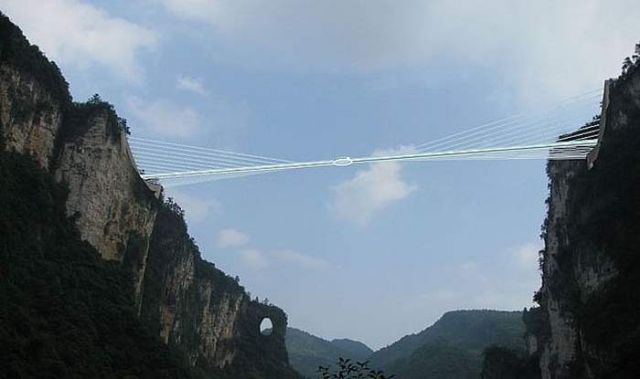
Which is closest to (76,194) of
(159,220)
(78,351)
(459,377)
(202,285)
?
(78,351)

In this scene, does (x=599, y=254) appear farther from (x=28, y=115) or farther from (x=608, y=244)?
(x=28, y=115)

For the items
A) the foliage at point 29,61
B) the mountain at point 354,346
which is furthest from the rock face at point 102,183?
the mountain at point 354,346

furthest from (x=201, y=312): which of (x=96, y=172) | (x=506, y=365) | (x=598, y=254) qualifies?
(x=598, y=254)

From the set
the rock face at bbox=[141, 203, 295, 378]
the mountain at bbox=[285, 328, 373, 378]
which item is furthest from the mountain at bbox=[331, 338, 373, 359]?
the rock face at bbox=[141, 203, 295, 378]

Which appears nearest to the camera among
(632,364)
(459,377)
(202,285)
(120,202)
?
(632,364)

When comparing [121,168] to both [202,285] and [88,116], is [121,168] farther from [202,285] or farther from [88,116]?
[202,285]

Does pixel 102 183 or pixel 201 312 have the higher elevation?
pixel 102 183
